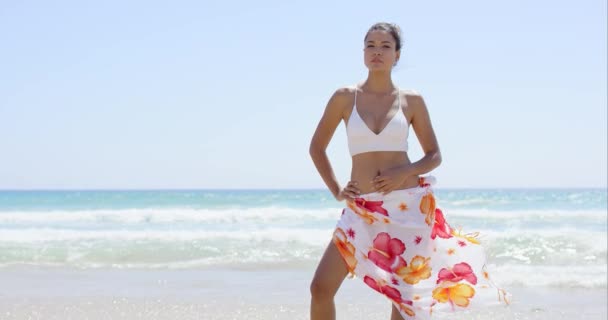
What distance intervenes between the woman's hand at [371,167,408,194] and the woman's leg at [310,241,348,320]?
0.43m

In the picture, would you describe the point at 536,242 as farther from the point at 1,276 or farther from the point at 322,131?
the point at 322,131

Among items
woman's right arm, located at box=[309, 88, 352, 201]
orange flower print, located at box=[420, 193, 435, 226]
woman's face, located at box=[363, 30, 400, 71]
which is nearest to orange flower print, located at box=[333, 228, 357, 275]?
woman's right arm, located at box=[309, 88, 352, 201]

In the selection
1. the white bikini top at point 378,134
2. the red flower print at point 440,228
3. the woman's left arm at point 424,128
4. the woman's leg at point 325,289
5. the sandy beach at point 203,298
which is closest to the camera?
the woman's leg at point 325,289

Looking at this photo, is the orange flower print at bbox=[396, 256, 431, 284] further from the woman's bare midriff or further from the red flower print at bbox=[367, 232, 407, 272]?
the woman's bare midriff

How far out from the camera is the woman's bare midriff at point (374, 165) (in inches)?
154

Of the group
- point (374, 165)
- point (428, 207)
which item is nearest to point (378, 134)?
point (374, 165)

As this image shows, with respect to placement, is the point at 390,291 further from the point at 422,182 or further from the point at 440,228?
the point at 422,182

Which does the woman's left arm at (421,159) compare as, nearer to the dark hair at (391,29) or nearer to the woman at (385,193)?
the woman at (385,193)

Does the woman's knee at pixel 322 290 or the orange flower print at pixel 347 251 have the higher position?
the orange flower print at pixel 347 251

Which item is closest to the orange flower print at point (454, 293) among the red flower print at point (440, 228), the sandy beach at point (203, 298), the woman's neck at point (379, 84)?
the red flower print at point (440, 228)

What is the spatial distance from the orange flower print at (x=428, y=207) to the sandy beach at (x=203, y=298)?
2381 mm

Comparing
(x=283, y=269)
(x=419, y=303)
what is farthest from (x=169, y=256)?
(x=419, y=303)

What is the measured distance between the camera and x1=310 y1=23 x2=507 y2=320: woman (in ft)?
12.8

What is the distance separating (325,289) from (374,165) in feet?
2.16
